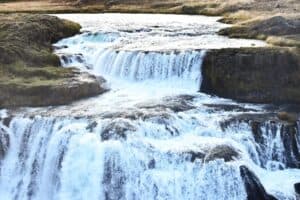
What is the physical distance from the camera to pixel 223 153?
19.5 m

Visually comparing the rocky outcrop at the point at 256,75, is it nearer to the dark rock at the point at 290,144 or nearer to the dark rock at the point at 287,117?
the dark rock at the point at 287,117

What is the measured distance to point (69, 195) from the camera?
1989cm

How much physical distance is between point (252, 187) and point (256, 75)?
6981 millimetres

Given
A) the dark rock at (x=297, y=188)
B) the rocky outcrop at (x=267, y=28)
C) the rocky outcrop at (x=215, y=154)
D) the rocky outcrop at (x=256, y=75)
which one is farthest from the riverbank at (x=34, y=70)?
the dark rock at (x=297, y=188)

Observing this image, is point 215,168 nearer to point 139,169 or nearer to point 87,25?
point 139,169

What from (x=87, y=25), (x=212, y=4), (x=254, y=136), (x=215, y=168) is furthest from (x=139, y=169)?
(x=212, y=4)

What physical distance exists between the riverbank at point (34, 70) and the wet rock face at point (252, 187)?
8256 millimetres

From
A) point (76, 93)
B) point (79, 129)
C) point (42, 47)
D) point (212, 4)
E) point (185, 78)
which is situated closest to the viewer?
point (79, 129)

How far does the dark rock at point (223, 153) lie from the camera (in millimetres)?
19234

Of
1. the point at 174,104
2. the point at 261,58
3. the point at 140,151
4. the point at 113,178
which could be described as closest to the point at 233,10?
the point at 261,58

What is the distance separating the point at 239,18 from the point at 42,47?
13392mm

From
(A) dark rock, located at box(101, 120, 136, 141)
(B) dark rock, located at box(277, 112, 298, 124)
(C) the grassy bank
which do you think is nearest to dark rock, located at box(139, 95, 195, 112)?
(A) dark rock, located at box(101, 120, 136, 141)

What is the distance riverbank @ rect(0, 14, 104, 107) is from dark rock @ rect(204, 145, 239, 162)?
23.4ft

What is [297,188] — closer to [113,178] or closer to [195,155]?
[195,155]
